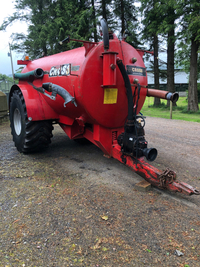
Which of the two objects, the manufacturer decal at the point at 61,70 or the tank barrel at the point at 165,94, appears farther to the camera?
the manufacturer decal at the point at 61,70

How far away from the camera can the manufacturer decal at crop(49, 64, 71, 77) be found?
3.95 meters

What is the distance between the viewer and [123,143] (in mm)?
3795

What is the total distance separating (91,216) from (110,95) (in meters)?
1.99

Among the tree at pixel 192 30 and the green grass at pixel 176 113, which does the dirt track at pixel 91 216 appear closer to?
the green grass at pixel 176 113

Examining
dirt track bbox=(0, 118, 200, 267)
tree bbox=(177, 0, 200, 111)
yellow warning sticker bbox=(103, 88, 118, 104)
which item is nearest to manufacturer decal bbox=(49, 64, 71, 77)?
yellow warning sticker bbox=(103, 88, 118, 104)

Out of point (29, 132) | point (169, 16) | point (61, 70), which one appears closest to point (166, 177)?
point (61, 70)

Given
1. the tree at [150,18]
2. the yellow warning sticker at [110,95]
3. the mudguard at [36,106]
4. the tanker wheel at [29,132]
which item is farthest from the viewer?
the tree at [150,18]

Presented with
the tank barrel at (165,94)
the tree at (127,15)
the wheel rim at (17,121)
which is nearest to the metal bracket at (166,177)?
the tank barrel at (165,94)

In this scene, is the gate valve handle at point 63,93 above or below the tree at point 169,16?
below

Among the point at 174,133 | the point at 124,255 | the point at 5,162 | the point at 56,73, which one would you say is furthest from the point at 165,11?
the point at 124,255

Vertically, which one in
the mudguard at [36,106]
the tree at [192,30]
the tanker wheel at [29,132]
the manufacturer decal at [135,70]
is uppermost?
the tree at [192,30]

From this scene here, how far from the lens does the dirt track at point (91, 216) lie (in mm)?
2219

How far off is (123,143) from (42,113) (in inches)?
79.7

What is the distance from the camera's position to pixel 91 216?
112 inches
